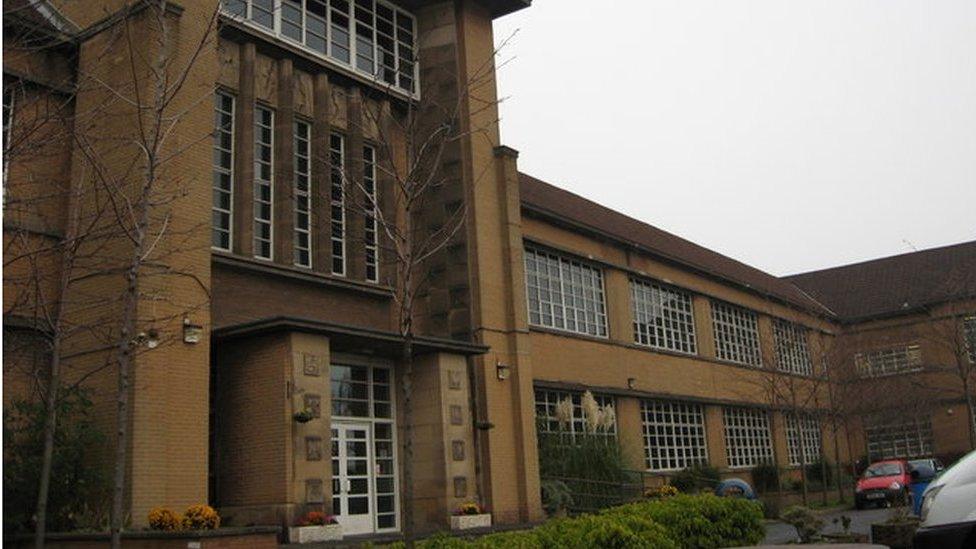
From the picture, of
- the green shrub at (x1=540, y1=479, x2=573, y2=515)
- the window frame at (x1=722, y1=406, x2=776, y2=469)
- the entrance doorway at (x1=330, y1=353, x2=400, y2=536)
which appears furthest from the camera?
the window frame at (x1=722, y1=406, x2=776, y2=469)

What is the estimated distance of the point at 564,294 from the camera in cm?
2756

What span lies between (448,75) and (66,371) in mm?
11239

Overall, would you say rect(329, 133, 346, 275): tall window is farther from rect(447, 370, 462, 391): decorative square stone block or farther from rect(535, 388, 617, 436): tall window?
rect(535, 388, 617, 436): tall window

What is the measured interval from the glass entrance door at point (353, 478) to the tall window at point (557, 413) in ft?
20.8

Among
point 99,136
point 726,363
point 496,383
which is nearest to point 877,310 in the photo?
point 726,363

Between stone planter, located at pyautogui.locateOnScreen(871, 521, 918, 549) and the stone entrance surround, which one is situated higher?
the stone entrance surround

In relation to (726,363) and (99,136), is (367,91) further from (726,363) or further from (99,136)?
(726,363)

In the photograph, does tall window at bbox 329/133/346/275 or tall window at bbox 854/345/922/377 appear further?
tall window at bbox 854/345/922/377

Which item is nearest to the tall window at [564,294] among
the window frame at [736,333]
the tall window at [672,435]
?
the tall window at [672,435]

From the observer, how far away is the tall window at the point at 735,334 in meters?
37.3

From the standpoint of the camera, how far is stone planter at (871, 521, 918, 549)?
523 inches

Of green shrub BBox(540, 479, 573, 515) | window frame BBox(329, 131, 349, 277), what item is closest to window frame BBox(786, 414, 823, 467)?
green shrub BBox(540, 479, 573, 515)

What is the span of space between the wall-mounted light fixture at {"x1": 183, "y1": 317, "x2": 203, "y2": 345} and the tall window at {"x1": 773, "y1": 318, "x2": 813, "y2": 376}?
29.8 metres

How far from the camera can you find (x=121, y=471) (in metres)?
9.17
